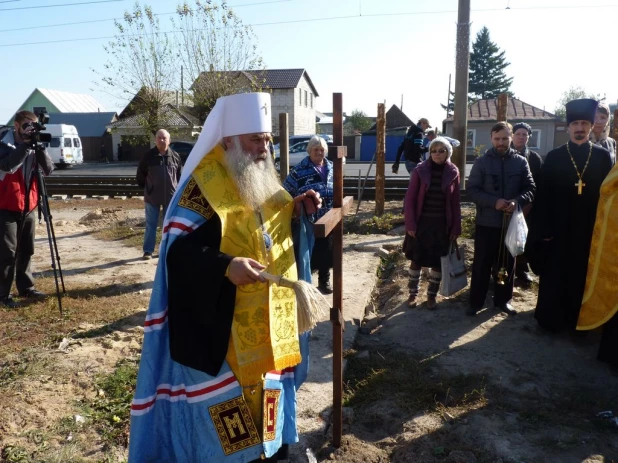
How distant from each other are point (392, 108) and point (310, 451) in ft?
168

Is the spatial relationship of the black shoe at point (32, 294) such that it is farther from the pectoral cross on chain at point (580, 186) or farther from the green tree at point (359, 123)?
the green tree at point (359, 123)

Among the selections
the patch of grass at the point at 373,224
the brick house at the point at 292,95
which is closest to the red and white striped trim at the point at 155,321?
the patch of grass at the point at 373,224

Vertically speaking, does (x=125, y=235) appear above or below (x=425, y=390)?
above

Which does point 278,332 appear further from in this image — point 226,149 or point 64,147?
point 64,147

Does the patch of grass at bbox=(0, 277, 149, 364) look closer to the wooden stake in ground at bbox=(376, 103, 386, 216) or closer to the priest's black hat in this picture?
the priest's black hat

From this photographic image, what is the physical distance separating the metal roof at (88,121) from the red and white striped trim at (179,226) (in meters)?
45.2

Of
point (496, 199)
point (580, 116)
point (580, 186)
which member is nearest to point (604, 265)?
point (580, 186)

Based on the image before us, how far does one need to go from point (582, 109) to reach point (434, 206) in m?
1.66

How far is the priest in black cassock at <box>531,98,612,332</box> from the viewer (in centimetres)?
510

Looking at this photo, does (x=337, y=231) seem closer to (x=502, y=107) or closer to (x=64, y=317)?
(x=64, y=317)

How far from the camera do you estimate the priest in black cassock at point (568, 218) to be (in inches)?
201

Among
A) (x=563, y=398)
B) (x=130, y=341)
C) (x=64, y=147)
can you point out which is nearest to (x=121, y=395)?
(x=130, y=341)

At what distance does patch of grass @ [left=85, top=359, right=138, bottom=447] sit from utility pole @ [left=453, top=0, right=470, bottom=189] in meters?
7.08

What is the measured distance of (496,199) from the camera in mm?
5469
